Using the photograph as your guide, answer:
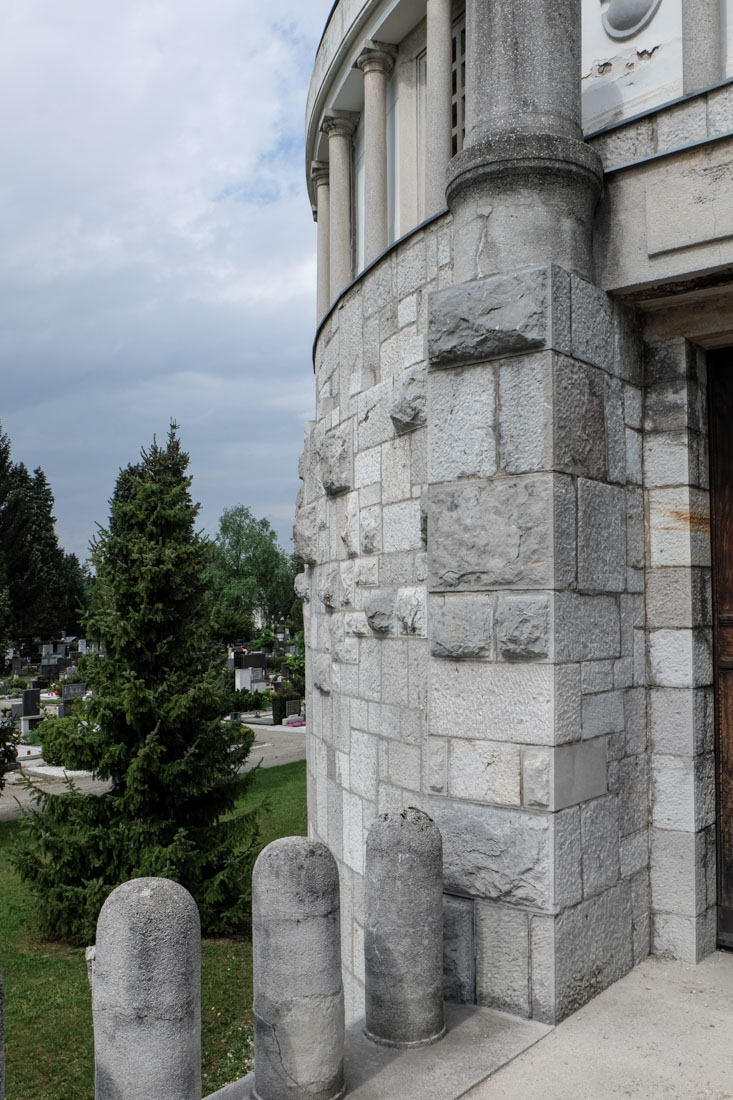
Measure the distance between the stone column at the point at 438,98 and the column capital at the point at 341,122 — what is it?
1689 millimetres

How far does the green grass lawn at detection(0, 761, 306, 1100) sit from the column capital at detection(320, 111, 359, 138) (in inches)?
268

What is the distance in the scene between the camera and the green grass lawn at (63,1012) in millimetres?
6070

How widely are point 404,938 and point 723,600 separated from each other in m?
2.17

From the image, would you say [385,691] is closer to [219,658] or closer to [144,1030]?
[144,1030]

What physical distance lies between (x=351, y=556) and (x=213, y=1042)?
3.70 meters

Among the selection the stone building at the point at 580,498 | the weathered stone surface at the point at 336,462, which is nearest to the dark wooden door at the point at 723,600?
the stone building at the point at 580,498

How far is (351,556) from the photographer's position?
5.75 metres

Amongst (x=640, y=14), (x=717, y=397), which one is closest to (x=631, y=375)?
(x=717, y=397)

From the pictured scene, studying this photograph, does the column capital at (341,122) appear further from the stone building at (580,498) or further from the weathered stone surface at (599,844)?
the weathered stone surface at (599,844)

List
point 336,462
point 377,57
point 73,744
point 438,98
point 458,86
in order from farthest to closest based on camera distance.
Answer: point 73,744
point 377,57
point 336,462
point 458,86
point 438,98

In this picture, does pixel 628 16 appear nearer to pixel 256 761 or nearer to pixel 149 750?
pixel 149 750

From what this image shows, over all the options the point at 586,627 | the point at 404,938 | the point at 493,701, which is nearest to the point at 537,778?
the point at 493,701

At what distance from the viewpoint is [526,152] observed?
3814mm

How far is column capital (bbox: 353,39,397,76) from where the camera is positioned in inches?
239
